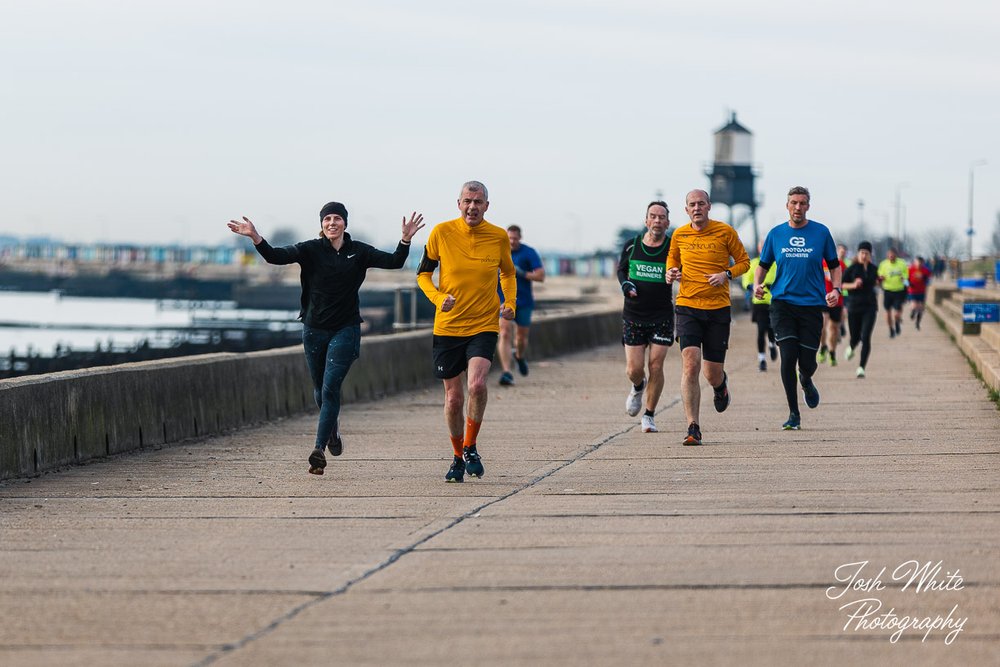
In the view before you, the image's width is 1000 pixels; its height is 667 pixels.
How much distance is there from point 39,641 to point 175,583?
3.73ft

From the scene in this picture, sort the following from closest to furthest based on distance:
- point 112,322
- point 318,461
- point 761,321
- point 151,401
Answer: point 318,461, point 151,401, point 761,321, point 112,322

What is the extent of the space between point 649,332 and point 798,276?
1291 millimetres

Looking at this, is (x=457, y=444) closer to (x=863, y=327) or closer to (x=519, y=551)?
(x=519, y=551)

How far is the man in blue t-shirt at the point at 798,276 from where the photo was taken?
13.2 metres

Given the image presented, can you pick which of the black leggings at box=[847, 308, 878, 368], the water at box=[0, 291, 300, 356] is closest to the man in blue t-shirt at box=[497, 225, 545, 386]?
the black leggings at box=[847, 308, 878, 368]

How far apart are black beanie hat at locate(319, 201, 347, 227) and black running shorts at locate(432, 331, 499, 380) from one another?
1196 millimetres

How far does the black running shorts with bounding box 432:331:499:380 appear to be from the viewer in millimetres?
10578

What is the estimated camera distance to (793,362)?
44.8 ft

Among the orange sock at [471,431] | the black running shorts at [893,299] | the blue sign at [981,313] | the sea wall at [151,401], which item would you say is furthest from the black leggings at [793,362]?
the black running shorts at [893,299]

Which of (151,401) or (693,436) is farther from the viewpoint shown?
(151,401)

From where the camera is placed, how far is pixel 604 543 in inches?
312

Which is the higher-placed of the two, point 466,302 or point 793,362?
point 466,302

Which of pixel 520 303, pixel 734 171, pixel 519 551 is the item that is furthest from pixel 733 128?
pixel 519 551

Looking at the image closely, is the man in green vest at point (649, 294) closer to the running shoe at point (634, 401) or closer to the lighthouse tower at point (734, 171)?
the running shoe at point (634, 401)
